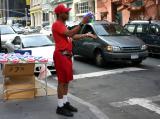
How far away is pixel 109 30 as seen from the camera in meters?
16.2

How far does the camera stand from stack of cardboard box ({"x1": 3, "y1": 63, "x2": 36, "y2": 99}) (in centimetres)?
880

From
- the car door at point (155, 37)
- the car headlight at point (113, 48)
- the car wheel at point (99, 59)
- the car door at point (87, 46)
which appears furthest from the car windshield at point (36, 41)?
the car door at point (155, 37)

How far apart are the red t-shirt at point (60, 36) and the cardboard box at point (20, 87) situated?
1.76m

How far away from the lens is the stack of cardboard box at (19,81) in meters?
8.80

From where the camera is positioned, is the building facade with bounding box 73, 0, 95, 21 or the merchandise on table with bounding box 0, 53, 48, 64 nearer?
the merchandise on table with bounding box 0, 53, 48, 64

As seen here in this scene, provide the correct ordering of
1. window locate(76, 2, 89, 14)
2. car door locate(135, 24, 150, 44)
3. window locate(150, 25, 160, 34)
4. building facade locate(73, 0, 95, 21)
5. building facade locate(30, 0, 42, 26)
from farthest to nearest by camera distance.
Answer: building facade locate(30, 0, 42, 26), window locate(76, 2, 89, 14), building facade locate(73, 0, 95, 21), car door locate(135, 24, 150, 44), window locate(150, 25, 160, 34)

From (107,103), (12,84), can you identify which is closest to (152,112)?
(107,103)

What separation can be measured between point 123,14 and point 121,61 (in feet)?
66.7

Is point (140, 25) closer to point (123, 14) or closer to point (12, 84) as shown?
point (12, 84)

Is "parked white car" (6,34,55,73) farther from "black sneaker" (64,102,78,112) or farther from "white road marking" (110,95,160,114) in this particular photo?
"black sneaker" (64,102,78,112)

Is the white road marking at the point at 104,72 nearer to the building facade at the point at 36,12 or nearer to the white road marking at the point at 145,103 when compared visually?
the white road marking at the point at 145,103

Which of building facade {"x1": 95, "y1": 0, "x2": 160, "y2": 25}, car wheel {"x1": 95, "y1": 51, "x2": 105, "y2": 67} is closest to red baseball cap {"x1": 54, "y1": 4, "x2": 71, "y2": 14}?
car wheel {"x1": 95, "y1": 51, "x2": 105, "y2": 67}

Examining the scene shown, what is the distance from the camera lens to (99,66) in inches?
605

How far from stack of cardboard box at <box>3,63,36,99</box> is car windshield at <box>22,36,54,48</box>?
5603 millimetres
